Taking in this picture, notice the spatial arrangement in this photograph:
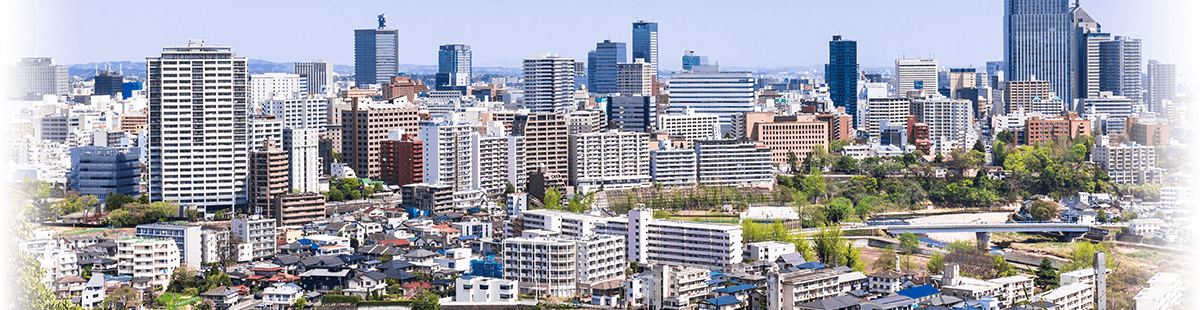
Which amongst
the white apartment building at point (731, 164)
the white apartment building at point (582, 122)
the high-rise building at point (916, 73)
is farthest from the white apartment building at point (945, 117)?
the high-rise building at point (916, 73)

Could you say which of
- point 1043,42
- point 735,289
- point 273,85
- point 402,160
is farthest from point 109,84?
point 735,289

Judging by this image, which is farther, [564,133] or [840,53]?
[840,53]

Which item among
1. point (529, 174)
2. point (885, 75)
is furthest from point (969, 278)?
point (885, 75)

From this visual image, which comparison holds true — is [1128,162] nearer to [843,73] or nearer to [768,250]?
[768,250]

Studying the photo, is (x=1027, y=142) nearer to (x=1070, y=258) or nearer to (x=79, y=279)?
(x=1070, y=258)

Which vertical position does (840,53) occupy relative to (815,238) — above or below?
above

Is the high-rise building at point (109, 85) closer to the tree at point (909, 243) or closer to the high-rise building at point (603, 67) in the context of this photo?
the high-rise building at point (603, 67)

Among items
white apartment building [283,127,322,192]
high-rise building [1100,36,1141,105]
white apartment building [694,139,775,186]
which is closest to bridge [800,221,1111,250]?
white apartment building [694,139,775,186]

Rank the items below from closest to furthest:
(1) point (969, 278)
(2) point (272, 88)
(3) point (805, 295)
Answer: (3) point (805, 295) < (1) point (969, 278) < (2) point (272, 88)
